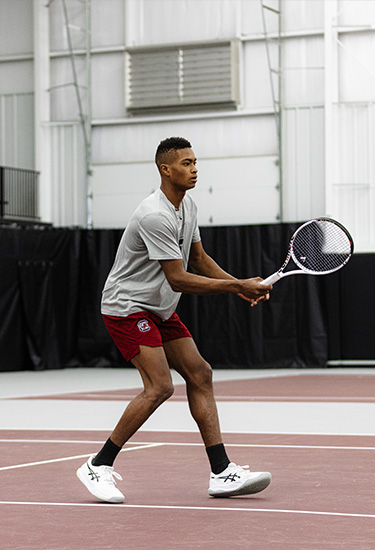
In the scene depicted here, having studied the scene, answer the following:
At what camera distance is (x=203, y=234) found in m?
17.7

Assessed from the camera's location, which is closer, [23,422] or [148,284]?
[148,284]

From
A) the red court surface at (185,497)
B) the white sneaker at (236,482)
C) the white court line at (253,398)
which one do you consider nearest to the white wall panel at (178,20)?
the white court line at (253,398)

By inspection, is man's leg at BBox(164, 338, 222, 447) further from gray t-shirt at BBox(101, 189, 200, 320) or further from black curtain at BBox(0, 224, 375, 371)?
black curtain at BBox(0, 224, 375, 371)

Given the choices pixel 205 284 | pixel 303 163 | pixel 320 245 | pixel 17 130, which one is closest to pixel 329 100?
pixel 303 163

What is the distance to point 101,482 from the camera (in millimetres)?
5297

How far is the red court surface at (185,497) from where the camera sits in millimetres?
4410

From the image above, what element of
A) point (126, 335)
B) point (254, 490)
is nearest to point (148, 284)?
point (126, 335)

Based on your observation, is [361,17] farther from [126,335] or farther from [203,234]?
[126,335]

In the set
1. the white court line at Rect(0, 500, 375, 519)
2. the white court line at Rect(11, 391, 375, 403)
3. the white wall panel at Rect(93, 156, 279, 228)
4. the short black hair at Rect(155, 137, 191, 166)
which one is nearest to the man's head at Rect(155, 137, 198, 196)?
the short black hair at Rect(155, 137, 191, 166)

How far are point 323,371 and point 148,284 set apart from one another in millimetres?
11640

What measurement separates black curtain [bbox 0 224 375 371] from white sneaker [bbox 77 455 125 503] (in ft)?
38.9

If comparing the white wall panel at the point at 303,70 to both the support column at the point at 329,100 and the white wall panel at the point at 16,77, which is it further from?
the white wall panel at the point at 16,77

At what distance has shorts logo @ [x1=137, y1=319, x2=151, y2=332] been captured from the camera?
5363 mm

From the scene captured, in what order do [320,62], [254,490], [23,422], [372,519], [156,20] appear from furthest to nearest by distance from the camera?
[156,20]
[320,62]
[23,422]
[254,490]
[372,519]
